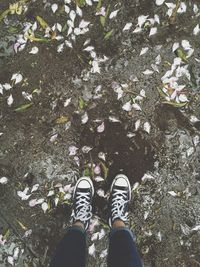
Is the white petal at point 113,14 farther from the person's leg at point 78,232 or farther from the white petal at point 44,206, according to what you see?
the white petal at point 44,206

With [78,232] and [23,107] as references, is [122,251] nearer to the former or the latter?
[78,232]

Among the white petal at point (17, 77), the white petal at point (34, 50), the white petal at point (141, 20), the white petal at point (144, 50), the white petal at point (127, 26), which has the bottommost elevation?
the white petal at point (17, 77)

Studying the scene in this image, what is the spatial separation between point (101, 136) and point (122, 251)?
1050 millimetres

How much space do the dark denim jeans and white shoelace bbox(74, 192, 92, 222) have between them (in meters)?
0.21

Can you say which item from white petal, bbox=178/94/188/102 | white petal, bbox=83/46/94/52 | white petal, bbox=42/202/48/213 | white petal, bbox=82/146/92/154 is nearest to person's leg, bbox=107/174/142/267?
white petal, bbox=82/146/92/154

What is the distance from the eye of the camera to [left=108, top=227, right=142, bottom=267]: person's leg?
2904 mm

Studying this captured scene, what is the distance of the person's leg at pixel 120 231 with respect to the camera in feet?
9.62

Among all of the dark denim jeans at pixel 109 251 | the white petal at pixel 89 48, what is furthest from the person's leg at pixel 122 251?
the white petal at pixel 89 48

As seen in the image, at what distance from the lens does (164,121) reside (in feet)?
11.7

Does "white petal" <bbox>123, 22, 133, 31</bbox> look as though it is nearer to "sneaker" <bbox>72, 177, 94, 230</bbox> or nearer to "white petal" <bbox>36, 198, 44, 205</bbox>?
"sneaker" <bbox>72, 177, 94, 230</bbox>

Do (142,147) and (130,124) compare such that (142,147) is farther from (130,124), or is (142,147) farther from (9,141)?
(9,141)

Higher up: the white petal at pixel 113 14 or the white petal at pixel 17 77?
the white petal at pixel 113 14

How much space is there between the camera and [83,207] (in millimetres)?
3547

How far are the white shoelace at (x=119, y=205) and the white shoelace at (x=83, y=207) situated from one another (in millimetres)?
219
